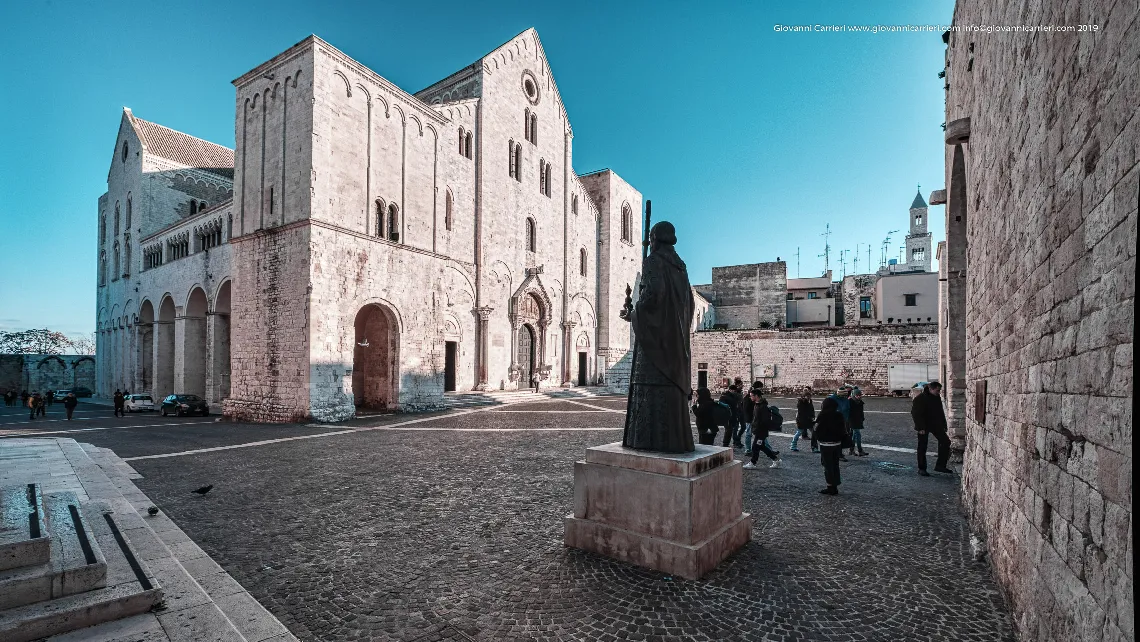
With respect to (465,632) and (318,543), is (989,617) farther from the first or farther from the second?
(318,543)

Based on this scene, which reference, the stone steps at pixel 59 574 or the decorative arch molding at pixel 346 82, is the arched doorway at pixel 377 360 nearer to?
the decorative arch molding at pixel 346 82

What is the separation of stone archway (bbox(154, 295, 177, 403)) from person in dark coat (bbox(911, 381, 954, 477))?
3127cm

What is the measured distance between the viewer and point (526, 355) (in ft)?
87.1

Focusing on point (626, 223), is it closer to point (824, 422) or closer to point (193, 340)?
point (193, 340)

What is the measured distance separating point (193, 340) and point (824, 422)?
27.3 metres

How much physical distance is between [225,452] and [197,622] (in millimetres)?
8159

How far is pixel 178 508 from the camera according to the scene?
5941mm

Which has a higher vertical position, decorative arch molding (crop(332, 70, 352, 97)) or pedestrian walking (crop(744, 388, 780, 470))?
decorative arch molding (crop(332, 70, 352, 97))

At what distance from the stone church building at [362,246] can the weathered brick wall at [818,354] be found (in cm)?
597

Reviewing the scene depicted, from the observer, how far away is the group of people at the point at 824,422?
257 inches

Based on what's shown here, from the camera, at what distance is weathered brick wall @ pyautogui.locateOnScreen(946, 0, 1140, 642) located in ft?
6.62

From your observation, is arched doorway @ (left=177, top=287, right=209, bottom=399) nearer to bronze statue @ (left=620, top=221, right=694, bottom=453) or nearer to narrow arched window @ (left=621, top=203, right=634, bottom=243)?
narrow arched window @ (left=621, top=203, right=634, bottom=243)

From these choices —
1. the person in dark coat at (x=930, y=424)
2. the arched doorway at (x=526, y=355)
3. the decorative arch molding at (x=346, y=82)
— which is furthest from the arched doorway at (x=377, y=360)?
the person in dark coat at (x=930, y=424)

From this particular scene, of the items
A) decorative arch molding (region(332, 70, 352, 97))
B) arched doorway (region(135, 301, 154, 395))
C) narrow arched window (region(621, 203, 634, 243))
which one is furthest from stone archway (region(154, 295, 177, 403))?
narrow arched window (region(621, 203, 634, 243))
